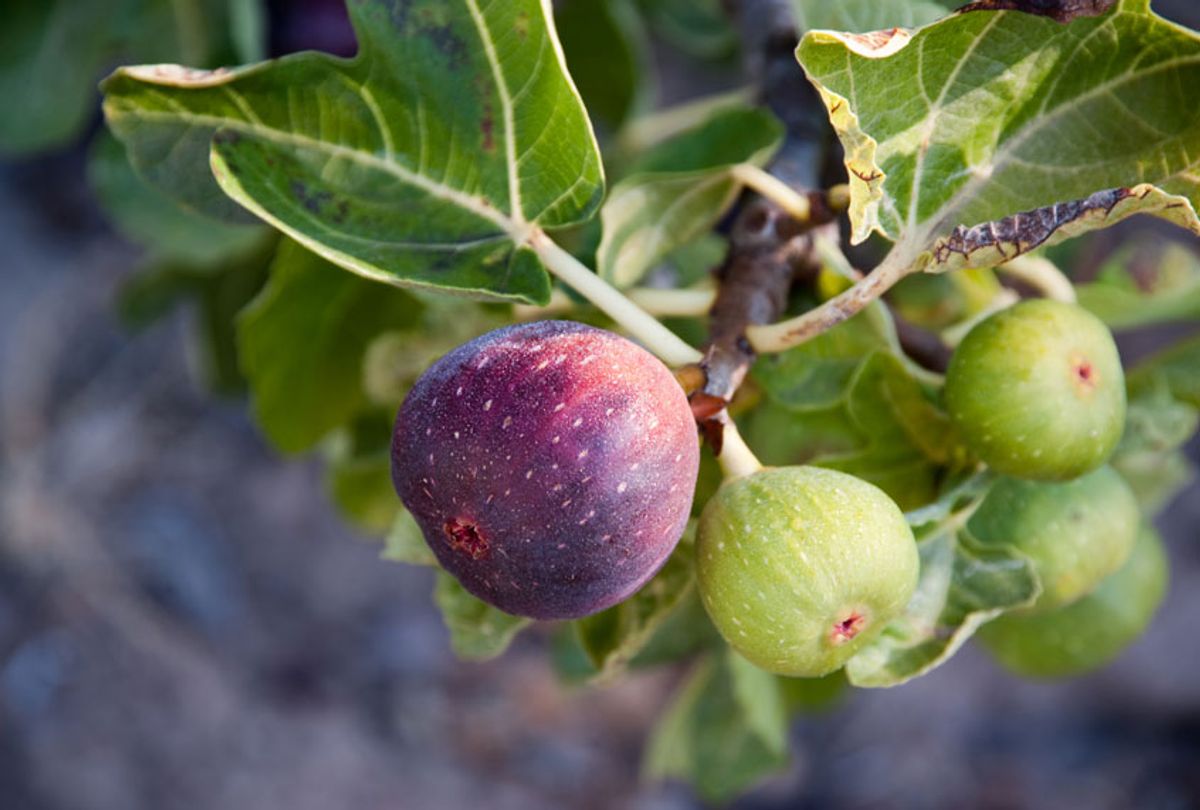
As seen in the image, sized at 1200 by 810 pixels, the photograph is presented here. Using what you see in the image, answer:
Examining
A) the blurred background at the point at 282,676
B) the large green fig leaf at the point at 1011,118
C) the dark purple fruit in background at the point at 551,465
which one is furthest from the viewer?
the blurred background at the point at 282,676

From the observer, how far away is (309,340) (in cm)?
132

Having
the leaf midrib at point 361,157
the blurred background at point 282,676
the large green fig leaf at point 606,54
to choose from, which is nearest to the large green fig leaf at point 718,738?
the leaf midrib at point 361,157

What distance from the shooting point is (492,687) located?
3.34 metres

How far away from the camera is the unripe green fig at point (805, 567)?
2.64 ft

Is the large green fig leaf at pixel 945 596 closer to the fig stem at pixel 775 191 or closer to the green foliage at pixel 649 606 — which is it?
the green foliage at pixel 649 606

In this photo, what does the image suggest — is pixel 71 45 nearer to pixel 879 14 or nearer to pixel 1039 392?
pixel 879 14

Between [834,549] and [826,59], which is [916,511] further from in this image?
[826,59]

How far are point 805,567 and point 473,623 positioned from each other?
33 centimetres

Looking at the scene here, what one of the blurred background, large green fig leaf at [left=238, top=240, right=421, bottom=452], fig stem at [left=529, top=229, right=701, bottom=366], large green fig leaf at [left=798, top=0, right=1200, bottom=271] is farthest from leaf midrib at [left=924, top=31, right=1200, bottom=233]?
the blurred background

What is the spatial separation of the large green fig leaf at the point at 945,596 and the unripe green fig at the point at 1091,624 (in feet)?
1.04

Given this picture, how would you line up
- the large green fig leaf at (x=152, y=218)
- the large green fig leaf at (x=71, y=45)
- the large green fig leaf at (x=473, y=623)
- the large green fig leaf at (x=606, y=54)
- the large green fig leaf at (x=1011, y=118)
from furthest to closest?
the large green fig leaf at (x=606, y=54), the large green fig leaf at (x=71, y=45), the large green fig leaf at (x=152, y=218), the large green fig leaf at (x=473, y=623), the large green fig leaf at (x=1011, y=118)

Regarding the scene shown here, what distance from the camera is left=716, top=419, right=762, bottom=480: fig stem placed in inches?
35.0

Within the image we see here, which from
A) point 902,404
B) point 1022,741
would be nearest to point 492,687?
point 1022,741

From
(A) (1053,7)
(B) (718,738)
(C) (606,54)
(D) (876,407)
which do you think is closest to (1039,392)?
(D) (876,407)
